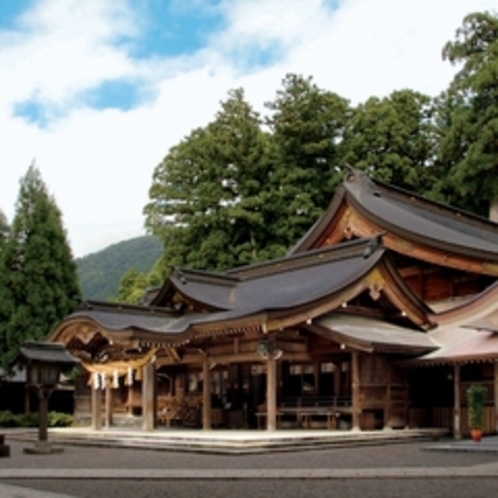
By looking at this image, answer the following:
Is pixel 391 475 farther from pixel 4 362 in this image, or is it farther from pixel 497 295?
pixel 4 362

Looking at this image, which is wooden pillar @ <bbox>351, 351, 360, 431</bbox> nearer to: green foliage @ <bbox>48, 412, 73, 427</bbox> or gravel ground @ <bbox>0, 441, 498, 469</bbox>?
gravel ground @ <bbox>0, 441, 498, 469</bbox>

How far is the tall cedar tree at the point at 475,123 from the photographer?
43188 mm

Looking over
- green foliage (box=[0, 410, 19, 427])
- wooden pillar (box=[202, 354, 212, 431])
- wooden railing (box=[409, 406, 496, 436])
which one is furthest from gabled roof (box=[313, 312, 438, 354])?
green foliage (box=[0, 410, 19, 427])

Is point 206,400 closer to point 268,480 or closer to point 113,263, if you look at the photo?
point 268,480

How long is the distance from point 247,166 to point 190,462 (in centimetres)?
3220

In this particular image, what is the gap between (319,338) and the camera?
22969mm

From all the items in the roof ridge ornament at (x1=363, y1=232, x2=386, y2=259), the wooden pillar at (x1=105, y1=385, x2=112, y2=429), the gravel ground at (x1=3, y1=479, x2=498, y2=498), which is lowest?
the wooden pillar at (x1=105, y1=385, x2=112, y2=429)

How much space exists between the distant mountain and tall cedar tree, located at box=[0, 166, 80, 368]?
67.3 m

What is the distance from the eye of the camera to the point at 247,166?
4662 centimetres

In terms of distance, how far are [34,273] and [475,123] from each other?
23949mm

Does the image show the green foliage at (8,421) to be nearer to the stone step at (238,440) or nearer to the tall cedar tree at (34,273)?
the tall cedar tree at (34,273)

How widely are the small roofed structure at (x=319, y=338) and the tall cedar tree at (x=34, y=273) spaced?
387 inches

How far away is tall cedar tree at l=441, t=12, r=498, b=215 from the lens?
142ft

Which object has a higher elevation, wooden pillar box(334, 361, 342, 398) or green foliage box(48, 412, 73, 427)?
wooden pillar box(334, 361, 342, 398)
